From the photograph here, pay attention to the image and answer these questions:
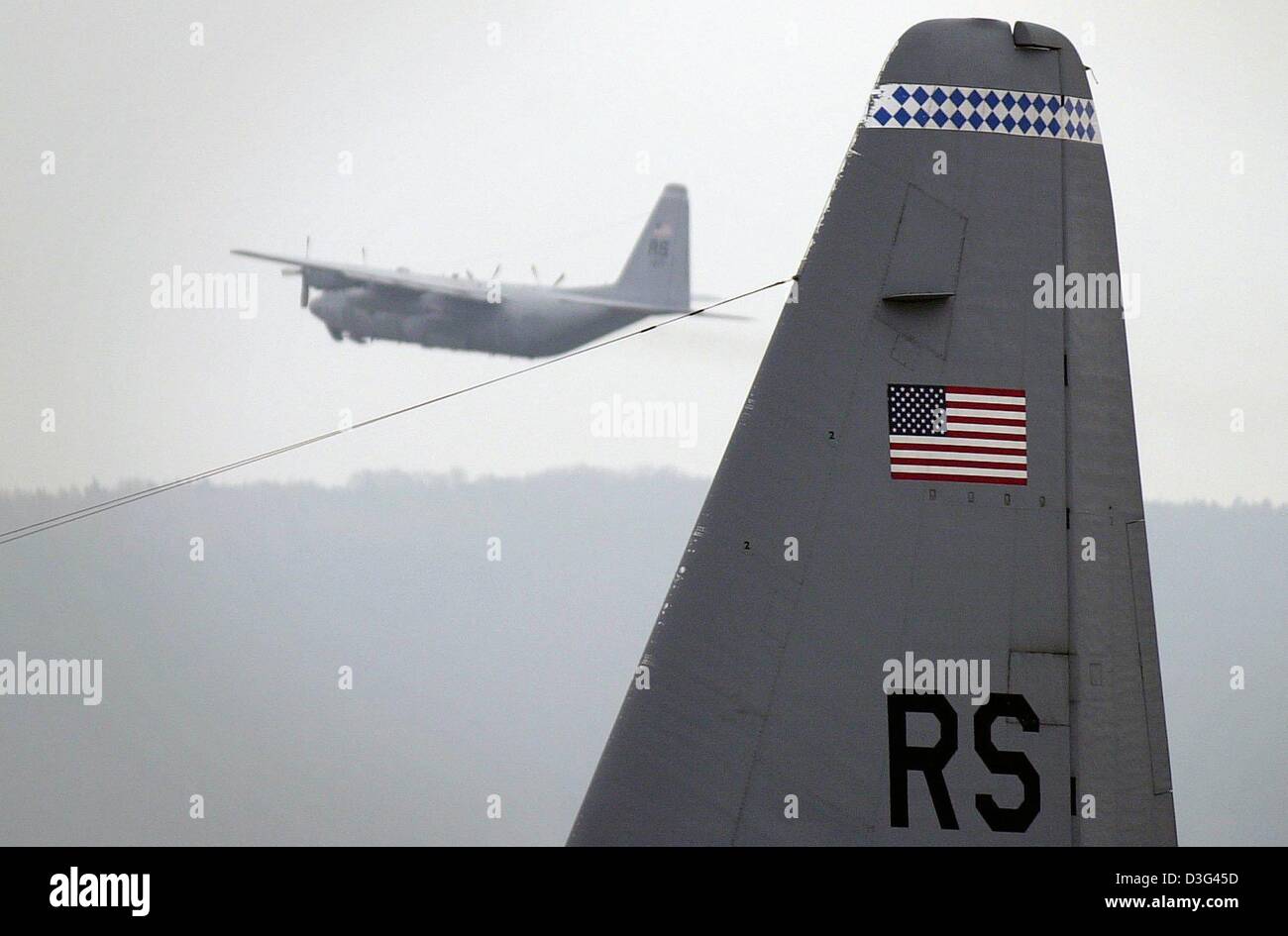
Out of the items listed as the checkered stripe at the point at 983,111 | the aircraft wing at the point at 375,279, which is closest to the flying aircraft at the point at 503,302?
the aircraft wing at the point at 375,279

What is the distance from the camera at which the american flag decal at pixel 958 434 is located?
6293 millimetres

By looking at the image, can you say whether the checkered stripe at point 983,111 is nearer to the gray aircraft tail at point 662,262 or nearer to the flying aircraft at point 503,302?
the flying aircraft at point 503,302

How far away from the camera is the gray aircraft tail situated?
3725 cm

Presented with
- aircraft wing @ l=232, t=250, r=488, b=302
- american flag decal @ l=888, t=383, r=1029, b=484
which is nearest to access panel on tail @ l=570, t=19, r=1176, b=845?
american flag decal @ l=888, t=383, r=1029, b=484

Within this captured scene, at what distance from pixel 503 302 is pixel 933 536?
33.1m

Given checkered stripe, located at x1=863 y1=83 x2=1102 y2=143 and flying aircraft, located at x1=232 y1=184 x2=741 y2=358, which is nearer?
checkered stripe, located at x1=863 y1=83 x2=1102 y2=143

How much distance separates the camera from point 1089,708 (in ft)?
20.5

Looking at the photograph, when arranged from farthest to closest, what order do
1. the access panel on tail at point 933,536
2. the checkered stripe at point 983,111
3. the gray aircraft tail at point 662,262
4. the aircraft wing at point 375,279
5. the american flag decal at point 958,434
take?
the gray aircraft tail at point 662,262 < the aircraft wing at point 375,279 < the checkered stripe at point 983,111 < the american flag decal at point 958,434 < the access panel on tail at point 933,536

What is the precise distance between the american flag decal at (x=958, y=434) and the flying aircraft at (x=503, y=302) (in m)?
25.2

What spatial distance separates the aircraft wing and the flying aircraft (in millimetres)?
25

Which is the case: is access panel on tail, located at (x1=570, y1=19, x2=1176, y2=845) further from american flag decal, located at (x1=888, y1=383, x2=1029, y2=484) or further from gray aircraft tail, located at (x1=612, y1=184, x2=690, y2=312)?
gray aircraft tail, located at (x1=612, y1=184, x2=690, y2=312)
